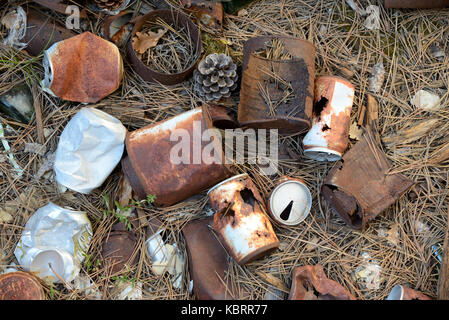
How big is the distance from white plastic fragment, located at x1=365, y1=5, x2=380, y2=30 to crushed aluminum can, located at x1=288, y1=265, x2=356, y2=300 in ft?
5.64

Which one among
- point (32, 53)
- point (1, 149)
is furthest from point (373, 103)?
point (1, 149)

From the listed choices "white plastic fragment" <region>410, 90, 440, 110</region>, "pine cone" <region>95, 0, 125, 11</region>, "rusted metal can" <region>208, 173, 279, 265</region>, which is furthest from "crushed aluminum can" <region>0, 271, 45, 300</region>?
"white plastic fragment" <region>410, 90, 440, 110</region>

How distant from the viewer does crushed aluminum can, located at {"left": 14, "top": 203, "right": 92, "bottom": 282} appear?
8.11ft

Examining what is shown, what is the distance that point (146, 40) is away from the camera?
279 centimetres

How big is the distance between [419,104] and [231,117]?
1.31 meters

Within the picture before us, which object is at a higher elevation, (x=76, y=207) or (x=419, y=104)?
(x=419, y=104)

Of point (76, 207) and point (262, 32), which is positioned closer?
point (76, 207)

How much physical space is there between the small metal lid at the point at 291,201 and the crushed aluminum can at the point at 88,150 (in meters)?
1.05

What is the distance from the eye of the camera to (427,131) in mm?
2705

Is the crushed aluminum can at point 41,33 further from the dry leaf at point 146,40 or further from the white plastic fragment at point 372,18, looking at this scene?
the white plastic fragment at point 372,18

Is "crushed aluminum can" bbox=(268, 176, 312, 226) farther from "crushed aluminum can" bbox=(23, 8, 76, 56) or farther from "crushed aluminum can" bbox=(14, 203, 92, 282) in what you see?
"crushed aluminum can" bbox=(23, 8, 76, 56)

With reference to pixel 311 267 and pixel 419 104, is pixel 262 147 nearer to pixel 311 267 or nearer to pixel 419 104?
pixel 311 267
